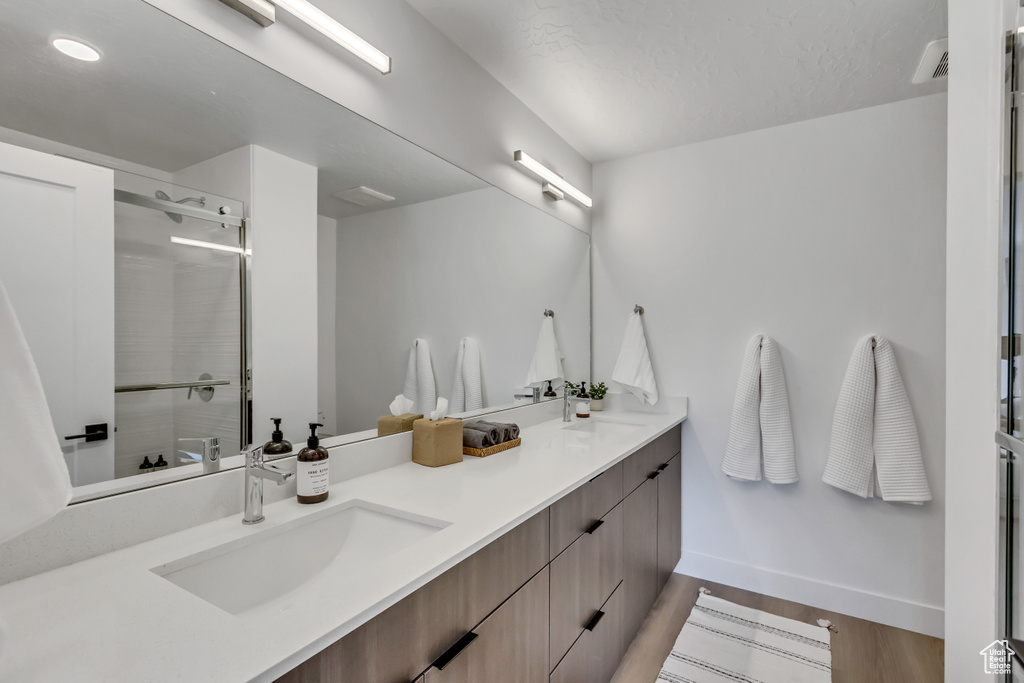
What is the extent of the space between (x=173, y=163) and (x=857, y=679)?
272 cm

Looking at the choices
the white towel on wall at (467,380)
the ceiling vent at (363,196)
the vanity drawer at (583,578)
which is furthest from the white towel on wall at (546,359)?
the ceiling vent at (363,196)

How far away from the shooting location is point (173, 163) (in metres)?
1.01

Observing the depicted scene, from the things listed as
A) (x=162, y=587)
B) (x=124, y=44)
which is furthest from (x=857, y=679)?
(x=124, y=44)

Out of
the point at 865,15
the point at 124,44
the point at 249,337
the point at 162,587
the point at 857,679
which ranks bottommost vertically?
the point at 857,679

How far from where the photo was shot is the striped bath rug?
180 cm

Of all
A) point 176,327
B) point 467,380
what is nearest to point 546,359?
point 467,380

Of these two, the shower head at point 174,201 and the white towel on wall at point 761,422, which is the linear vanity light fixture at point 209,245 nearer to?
the shower head at point 174,201

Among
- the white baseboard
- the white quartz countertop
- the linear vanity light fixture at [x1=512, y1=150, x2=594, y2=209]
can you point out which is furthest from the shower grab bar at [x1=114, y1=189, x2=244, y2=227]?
the white baseboard

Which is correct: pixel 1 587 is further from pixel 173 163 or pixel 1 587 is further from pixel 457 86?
pixel 457 86

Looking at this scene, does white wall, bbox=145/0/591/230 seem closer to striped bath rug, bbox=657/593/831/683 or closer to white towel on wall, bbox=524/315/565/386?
white towel on wall, bbox=524/315/565/386

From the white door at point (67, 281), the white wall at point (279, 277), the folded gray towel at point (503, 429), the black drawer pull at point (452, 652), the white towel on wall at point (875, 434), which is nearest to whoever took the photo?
the white door at point (67, 281)

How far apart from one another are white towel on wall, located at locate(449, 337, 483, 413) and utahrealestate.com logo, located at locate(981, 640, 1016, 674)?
5.17 feet

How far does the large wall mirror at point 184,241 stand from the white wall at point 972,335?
61.3 inches

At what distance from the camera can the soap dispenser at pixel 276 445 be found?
118cm
